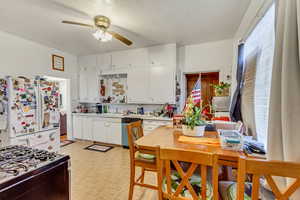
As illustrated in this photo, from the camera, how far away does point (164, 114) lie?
378 centimetres

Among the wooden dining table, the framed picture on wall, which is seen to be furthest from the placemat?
the framed picture on wall

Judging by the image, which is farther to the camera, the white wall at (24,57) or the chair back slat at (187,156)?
the white wall at (24,57)

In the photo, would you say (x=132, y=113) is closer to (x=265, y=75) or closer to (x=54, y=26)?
(x=54, y=26)

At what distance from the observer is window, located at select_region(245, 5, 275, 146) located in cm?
148

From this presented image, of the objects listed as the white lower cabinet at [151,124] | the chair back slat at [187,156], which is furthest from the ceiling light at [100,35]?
the white lower cabinet at [151,124]

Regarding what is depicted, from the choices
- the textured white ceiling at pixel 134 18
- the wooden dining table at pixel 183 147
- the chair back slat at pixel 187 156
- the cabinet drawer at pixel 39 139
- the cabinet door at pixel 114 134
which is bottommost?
the cabinet door at pixel 114 134

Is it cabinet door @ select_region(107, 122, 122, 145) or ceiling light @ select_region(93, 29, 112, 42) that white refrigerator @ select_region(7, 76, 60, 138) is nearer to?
cabinet door @ select_region(107, 122, 122, 145)

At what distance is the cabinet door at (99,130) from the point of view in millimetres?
4094

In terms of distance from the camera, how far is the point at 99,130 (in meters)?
4.16

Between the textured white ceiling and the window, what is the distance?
67 cm

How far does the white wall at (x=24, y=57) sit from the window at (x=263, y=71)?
4535 mm

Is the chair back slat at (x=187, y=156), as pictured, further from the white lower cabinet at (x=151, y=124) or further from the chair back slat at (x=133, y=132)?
the white lower cabinet at (x=151, y=124)

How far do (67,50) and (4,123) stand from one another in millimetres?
2610

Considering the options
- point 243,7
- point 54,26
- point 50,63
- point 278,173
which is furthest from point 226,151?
point 50,63
